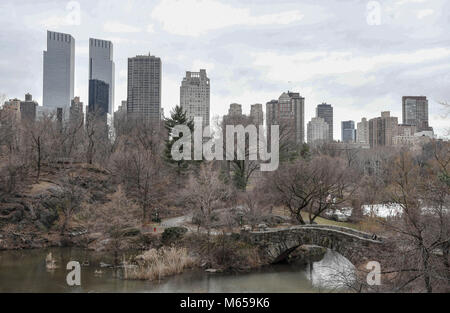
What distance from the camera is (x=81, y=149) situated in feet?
172

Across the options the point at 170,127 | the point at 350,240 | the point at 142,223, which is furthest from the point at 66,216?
the point at 350,240

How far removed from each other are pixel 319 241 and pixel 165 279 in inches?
331

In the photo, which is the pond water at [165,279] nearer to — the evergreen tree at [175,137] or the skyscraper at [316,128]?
the evergreen tree at [175,137]

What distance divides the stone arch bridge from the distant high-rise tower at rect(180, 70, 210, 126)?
13266 centimetres

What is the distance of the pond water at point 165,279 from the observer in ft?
63.8

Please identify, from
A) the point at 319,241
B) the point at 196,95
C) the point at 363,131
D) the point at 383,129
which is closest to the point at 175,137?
the point at 319,241

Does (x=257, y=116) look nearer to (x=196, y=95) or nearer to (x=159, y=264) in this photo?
(x=159, y=264)

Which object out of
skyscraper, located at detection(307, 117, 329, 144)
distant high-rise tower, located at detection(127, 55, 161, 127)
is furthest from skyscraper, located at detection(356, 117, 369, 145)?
distant high-rise tower, located at detection(127, 55, 161, 127)

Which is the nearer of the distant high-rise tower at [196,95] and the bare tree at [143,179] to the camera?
the bare tree at [143,179]

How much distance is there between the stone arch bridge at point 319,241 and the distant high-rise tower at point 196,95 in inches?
A: 5223

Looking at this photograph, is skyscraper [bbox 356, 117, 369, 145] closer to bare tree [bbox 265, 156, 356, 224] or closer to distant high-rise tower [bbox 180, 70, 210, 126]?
distant high-rise tower [bbox 180, 70, 210, 126]

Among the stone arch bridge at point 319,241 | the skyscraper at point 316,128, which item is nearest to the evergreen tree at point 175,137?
the stone arch bridge at point 319,241

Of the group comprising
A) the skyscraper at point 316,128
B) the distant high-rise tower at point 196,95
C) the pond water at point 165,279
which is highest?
the distant high-rise tower at point 196,95

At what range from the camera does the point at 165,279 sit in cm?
2131
